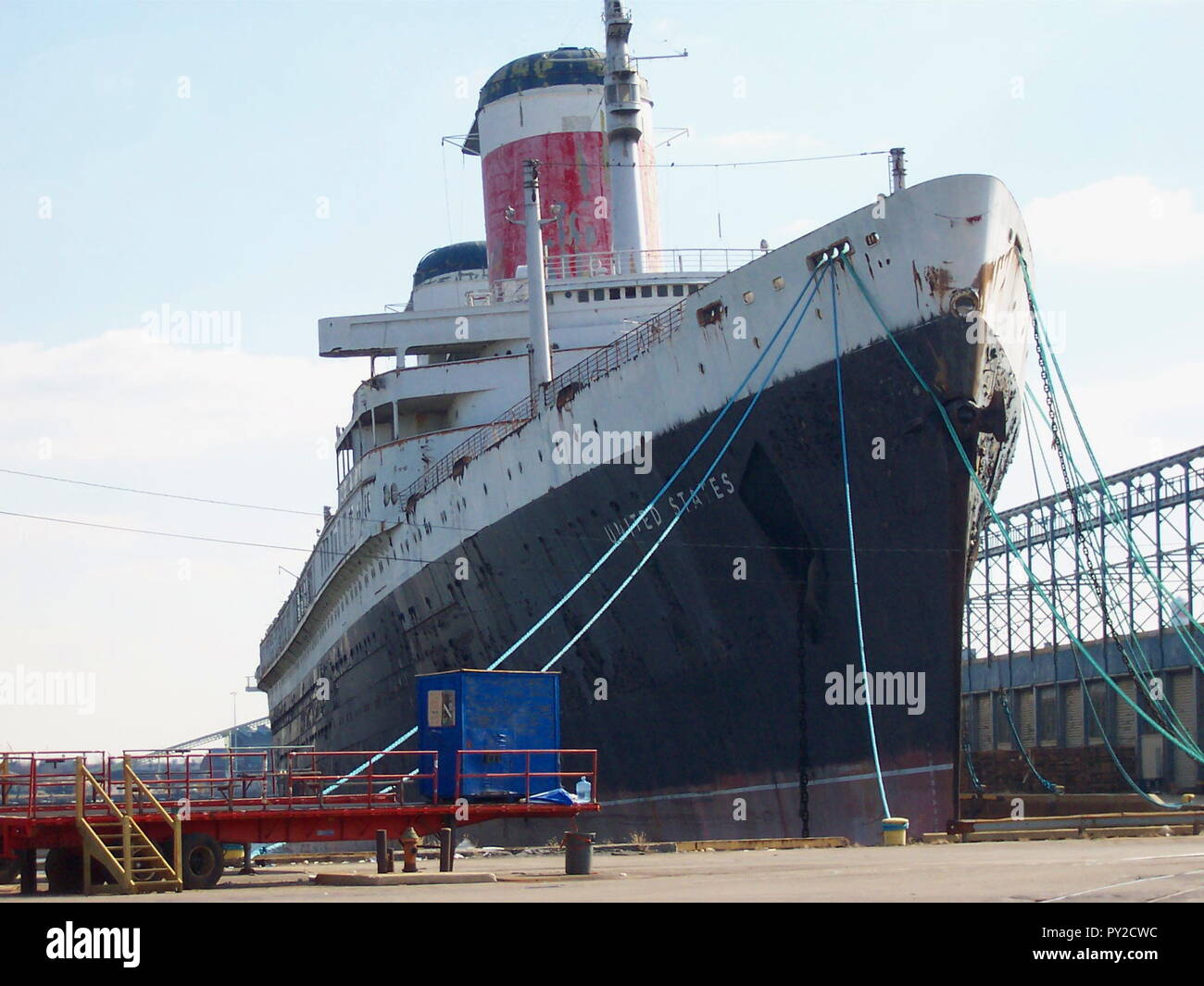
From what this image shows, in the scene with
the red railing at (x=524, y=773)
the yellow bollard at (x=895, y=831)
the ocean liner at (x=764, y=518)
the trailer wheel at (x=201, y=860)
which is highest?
the ocean liner at (x=764, y=518)

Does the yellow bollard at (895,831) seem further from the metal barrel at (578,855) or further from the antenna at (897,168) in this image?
the antenna at (897,168)

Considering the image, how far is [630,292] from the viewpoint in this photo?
30.2m

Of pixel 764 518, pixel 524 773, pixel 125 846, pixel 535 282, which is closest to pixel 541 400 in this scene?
pixel 535 282

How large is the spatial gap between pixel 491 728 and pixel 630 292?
47.7 feet

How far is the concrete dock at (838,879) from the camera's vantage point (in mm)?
10523

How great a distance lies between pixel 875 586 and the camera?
18.9 metres

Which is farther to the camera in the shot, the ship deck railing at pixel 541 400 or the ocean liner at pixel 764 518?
the ship deck railing at pixel 541 400

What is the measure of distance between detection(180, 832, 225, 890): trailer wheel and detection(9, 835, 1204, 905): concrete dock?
375 millimetres

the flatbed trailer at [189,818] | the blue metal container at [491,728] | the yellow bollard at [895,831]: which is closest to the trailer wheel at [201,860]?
the flatbed trailer at [189,818]

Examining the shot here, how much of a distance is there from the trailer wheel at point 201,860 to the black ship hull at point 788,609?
297 inches

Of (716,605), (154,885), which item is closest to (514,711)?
(716,605)

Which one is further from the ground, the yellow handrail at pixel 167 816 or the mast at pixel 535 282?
the mast at pixel 535 282

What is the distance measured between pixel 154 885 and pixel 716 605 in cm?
865

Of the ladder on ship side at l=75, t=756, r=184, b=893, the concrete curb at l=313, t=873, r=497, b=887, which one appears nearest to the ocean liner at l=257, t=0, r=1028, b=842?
the concrete curb at l=313, t=873, r=497, b=887
